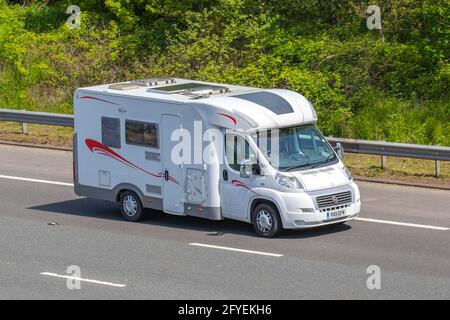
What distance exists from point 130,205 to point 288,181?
3.31 meters

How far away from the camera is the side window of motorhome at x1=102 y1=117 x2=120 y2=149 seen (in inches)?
801

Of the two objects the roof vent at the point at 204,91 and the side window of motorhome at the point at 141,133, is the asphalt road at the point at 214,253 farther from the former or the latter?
the roof vent at the point at 204,91

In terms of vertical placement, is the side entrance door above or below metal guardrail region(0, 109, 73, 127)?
below

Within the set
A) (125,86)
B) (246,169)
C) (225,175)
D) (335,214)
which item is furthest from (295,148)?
(125,86)

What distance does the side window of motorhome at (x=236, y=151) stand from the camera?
1889 centimetres

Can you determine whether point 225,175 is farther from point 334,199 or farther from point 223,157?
point 334,199

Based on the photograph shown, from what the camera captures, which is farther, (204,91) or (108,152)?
(108,152)

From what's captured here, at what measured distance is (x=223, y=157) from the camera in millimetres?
19094

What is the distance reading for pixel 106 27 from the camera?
3503 cm

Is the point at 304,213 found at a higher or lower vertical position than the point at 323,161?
lower

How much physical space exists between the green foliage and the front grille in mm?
7853

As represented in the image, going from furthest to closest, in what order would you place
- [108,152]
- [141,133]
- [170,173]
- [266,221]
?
[108,152]
[141,133]
[170,173]
[266,221]

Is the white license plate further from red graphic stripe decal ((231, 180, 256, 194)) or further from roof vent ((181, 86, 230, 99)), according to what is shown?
roof vent ((181, 86, 230, 99))

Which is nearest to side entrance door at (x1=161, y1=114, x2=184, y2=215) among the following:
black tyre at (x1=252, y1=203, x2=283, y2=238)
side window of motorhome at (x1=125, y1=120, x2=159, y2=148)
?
side window of motorhome at (x1=125, y1=120, x2=159, y2=148)
